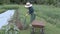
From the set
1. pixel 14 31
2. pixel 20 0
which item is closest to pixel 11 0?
pixel 20 0

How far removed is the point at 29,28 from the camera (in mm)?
8945

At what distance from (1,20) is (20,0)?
10568 mm

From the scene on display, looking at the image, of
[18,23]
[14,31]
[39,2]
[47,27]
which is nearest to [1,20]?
[18,23]

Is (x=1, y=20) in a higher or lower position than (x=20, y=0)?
higher

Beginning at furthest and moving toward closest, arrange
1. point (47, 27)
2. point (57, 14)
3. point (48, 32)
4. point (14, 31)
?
point (57, 14), point (47, 27), point (48, 32), point (14, 31)

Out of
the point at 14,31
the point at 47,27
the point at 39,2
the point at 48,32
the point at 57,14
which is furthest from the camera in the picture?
the point at 39,2

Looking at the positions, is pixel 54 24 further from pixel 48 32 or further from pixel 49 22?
pixel 48 32

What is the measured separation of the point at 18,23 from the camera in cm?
884

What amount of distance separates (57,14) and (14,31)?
634cm

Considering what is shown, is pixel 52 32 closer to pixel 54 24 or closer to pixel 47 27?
pixel 47 27

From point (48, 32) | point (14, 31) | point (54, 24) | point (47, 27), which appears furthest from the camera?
point (54, 24)

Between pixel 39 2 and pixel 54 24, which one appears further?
pixel 39 2

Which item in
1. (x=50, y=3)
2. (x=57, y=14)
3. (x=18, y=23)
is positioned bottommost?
(x=50, y=3)

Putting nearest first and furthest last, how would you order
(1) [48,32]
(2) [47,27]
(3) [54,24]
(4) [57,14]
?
(1) [48,32], (2) [47,27], (3) [54,24], (4) [57,14]
